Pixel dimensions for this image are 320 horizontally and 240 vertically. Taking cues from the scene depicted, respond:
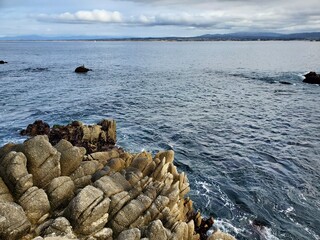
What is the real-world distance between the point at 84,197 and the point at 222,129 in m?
36.1

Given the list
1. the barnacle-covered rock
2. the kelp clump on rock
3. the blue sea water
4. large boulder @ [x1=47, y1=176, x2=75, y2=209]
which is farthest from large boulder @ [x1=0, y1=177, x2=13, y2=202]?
the blue sea water

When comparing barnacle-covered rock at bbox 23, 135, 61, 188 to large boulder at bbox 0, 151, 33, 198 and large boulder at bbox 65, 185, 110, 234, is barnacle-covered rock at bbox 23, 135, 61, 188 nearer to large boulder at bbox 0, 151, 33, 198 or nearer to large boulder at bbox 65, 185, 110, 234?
large boulder at bbox 0, 151, 33, 198

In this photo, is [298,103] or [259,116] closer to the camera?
[259,116]

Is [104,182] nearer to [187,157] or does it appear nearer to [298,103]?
[187,157]

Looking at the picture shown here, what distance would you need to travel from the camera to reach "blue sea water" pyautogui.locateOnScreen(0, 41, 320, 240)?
103 ft

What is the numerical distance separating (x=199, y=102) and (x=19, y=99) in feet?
132

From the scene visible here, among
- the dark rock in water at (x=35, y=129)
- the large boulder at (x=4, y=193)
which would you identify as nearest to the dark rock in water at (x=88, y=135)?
the dark rock in water at (x=35, y=129)

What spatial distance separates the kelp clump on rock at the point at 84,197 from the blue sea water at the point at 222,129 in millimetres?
7737

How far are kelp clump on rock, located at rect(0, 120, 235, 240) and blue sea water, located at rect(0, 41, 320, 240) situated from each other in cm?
774

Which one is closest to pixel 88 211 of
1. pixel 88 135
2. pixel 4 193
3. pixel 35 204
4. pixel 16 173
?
pixel 35 204

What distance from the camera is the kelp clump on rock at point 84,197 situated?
19.1 m

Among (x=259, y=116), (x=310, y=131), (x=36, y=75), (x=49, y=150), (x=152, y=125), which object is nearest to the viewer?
(x=49, y=150)

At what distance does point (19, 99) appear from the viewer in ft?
233

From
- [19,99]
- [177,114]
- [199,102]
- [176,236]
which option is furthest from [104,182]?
[19,99]
